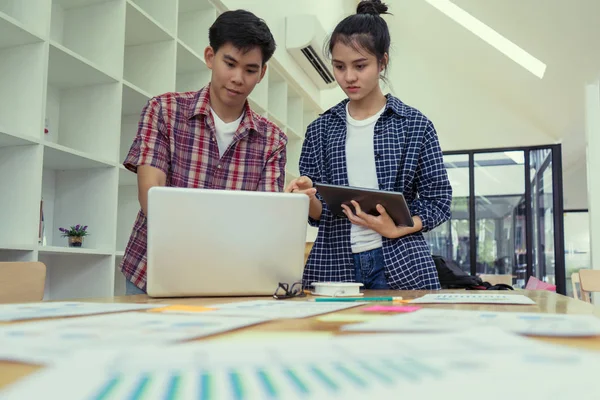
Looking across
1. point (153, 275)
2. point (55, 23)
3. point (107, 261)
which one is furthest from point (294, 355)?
point (55, 23)

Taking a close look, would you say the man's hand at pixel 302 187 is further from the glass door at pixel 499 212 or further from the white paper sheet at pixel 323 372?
the glass door at pixel 499 212

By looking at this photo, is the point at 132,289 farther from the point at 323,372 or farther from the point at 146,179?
the point at 323,372

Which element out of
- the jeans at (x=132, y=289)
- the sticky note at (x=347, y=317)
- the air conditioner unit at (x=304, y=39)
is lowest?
the jeans at (x=132, y=289)

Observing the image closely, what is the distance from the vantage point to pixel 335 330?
0.45 metres

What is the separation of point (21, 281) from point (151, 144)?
372 mm

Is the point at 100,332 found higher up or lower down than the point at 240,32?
lower down

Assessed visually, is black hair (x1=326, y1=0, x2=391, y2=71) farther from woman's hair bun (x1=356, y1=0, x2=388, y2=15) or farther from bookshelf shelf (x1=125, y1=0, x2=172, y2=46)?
bookshelf shelf (x1=125, y1=0, x2=172, y2=46)

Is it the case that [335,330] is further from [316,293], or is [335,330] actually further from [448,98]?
[448,98]

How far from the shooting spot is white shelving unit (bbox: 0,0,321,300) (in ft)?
5.75

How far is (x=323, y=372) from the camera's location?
28cm

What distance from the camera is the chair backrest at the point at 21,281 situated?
104 cm

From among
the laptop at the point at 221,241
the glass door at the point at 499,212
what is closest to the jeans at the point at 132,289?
the laptop at the point at 221,241

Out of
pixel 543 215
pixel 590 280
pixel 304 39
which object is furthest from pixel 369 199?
pixel 543 215

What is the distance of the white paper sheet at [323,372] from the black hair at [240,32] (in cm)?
103
